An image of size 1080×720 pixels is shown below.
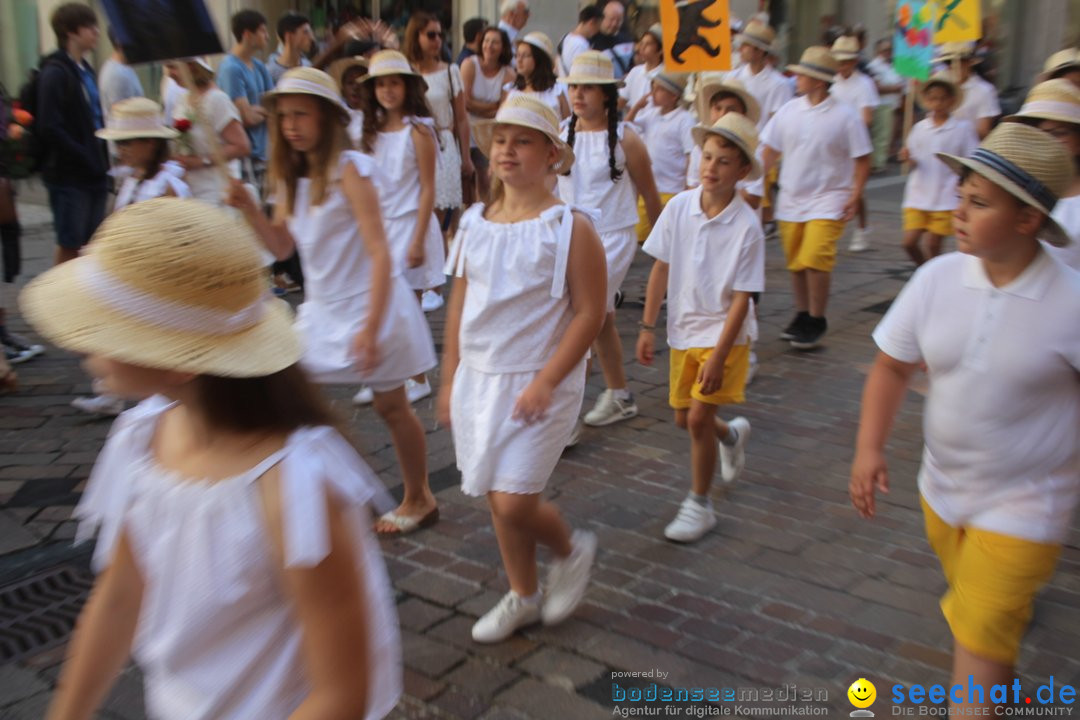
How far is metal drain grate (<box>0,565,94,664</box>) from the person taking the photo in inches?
148

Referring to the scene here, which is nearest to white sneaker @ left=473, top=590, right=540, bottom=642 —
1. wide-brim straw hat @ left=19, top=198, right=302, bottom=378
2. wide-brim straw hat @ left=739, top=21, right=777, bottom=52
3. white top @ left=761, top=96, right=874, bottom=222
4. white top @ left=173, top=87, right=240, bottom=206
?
wide-brim straw hat @ left=19, top=198, right=302, bottom=378

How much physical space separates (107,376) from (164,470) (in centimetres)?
20

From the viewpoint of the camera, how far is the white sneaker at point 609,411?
6020 millimetres

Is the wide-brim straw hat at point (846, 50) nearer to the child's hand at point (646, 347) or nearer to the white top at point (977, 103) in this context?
the white top at point (977, 103)

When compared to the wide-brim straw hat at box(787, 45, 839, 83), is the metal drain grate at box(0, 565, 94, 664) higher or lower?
lower

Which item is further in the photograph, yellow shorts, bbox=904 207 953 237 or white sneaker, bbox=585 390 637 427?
yellow shorts, bbox=904 207 953 237

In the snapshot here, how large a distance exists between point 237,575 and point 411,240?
5.00 metres

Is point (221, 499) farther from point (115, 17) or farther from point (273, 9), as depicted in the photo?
point (273, 9)

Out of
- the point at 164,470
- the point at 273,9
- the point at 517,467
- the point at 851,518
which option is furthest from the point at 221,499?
the point at 273,9

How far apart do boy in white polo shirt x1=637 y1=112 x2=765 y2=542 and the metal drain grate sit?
7.72 ft

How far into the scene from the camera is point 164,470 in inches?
74.4

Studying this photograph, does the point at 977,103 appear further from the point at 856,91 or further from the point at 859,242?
the point at 859,242

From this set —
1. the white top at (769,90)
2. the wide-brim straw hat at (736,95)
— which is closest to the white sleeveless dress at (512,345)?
the wide-brim straw hat at (736,95)

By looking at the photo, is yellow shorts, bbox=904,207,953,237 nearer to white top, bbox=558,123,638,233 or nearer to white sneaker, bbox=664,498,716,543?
white top, bbox=558,123,638,233
